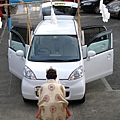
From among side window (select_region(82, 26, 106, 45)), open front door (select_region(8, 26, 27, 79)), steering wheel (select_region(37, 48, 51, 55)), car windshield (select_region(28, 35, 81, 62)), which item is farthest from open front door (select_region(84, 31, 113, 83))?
open front door (select_region(8, 26, 27, 79))

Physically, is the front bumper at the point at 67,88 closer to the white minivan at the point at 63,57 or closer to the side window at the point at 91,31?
the white minivan at the point at 63,57

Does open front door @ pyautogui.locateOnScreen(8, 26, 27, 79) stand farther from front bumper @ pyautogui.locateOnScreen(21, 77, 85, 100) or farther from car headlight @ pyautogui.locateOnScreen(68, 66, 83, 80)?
car headlight @ pyautogui.locateOnScreen(68, 66, 83, 80)

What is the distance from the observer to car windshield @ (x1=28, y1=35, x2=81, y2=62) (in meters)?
8.20

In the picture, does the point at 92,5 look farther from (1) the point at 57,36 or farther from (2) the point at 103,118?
(2) the point at 103,118

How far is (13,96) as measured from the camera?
8.74 metres

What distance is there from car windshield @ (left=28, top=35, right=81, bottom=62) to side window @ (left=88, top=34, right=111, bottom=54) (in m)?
0.53

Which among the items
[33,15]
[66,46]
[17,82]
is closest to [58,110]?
[66,46]

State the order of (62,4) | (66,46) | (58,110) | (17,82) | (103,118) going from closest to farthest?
(58,110), (103,118), (66,46), (17,82), (62,4)

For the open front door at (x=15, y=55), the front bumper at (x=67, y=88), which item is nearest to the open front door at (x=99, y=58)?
the front bumper at (x=67, y=88)

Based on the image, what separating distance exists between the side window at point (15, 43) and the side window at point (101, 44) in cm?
189

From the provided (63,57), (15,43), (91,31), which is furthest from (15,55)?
(91,31)

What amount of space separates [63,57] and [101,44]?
1.31 meters

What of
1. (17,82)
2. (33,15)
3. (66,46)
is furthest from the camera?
(33,15)

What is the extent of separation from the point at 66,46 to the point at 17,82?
2.13 metres
